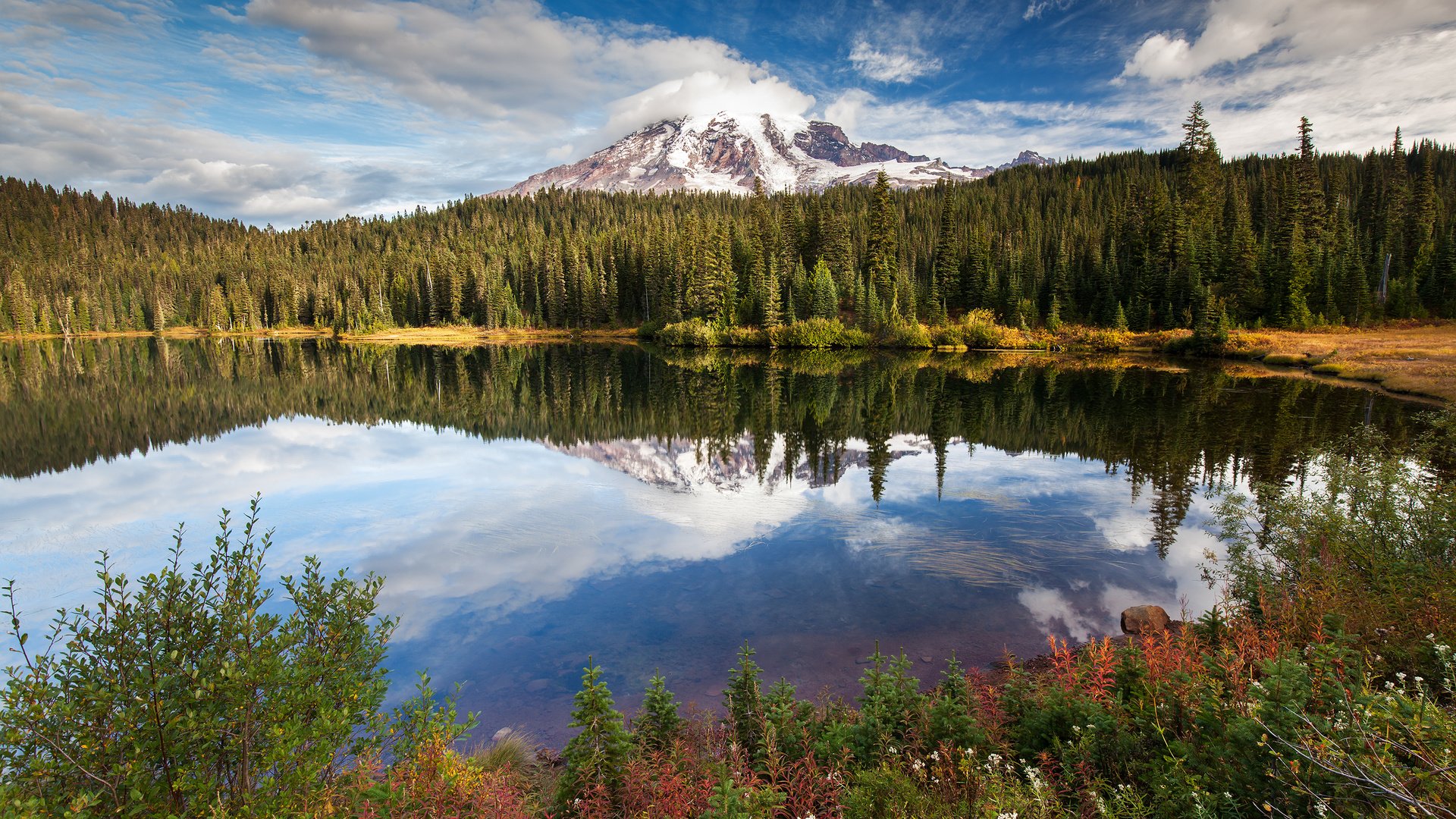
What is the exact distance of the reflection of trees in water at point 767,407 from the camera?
91.8 ft

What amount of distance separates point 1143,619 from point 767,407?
92.7 ft

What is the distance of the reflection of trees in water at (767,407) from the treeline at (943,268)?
2402cm

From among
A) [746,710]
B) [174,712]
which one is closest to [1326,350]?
[746,710]

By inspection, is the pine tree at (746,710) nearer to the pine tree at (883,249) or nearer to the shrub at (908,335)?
the shrub at (908,335)

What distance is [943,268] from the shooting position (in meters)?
96.1

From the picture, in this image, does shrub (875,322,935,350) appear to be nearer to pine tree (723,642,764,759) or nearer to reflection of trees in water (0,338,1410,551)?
reflection of trees in water (0,338,1410,551)

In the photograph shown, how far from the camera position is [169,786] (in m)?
5.25

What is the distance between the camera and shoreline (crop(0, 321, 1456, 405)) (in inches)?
1781

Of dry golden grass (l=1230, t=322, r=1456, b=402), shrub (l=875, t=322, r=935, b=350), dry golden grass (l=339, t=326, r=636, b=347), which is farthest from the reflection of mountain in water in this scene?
dry golden grass (l=339, t=326, r=636, b=347)

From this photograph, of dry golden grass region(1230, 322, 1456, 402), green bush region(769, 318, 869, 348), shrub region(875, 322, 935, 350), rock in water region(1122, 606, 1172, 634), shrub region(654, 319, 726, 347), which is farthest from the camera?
shrub region(654, 319, 726, 347)

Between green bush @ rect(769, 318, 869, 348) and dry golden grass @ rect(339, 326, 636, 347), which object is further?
dry golden grass @ rect(339, 326, 636, 347)

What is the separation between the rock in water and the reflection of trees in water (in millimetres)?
A: 5824

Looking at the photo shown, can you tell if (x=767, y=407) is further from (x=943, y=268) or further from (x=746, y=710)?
(x=943, y=268)

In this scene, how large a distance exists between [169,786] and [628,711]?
6.34m
